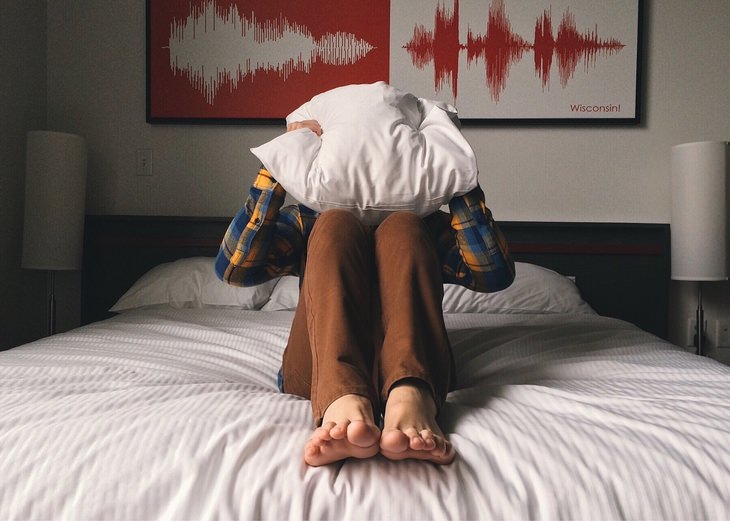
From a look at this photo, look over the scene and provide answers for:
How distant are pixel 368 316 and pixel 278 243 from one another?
353 millimetres

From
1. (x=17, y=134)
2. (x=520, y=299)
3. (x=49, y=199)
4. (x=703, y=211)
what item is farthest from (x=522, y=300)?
(x=17, y=134)

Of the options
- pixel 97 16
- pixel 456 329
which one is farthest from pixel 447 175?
pixel 97 16

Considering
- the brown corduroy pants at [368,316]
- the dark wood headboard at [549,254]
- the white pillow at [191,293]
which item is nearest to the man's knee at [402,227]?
the brown corduroy pants at [368,316]

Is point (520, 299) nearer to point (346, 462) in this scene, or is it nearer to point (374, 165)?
point (374, 165)

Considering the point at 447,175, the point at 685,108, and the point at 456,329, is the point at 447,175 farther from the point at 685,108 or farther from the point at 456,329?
the point at 685,108

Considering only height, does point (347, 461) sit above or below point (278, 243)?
below

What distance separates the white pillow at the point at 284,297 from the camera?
2.16m

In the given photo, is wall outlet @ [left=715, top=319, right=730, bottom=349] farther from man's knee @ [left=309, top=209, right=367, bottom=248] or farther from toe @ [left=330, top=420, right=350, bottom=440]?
toe @ [left=330, top=420, right=350, bottom=440]

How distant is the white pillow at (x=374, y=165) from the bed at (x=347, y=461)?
1.20 ft

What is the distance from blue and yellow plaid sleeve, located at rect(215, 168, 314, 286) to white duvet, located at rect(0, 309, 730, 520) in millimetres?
209

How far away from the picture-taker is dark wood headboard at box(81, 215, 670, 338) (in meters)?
2.45

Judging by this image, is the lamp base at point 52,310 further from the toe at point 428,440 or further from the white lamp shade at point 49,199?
the toe at point 428,440

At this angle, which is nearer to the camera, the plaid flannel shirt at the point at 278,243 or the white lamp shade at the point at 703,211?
the plaid flannel shirt at the point at 278,243

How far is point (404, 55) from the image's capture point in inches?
101
